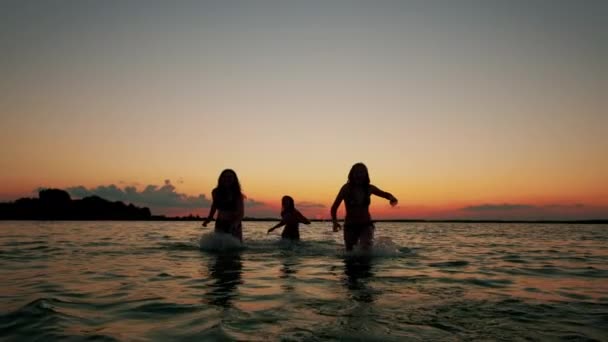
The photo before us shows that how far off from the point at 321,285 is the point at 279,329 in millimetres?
2843

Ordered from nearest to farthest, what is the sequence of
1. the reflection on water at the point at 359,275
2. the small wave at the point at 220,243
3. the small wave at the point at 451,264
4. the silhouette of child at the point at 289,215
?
1. the reflection on water at the point at 359,275
2. the small wave at the point at 451,264
3. the small wave at the point at 220,243
4. the silhouette of child at the point at 289,215

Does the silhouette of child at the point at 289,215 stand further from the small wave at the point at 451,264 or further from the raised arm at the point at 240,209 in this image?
the small wave at the point at 451,264

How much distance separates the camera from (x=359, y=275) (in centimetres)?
835

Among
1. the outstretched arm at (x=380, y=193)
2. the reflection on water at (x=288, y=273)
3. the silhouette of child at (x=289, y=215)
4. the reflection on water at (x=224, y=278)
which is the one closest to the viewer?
the reflection on water at (x=224, y=278)

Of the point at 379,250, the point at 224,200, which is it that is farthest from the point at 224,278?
the point at 224,200

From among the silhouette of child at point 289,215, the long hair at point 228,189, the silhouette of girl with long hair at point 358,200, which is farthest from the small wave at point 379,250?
the silhouette of child at point 289,215

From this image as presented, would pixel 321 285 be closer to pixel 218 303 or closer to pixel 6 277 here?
pixel 218 303

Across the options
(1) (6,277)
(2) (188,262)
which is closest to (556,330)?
(2) (188,262)

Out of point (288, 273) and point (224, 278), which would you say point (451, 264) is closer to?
point (288, 273)

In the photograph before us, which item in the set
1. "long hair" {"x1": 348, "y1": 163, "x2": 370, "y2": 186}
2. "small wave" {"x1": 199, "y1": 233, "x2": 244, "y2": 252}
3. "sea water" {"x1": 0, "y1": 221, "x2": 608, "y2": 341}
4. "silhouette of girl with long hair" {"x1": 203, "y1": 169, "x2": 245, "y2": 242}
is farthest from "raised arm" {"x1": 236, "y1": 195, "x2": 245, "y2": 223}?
"long hair" {"x1": 348, "y1": 163, "x2": 370, "y2": 186}

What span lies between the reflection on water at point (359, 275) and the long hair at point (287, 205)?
501cm

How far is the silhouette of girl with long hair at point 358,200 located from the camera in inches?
447

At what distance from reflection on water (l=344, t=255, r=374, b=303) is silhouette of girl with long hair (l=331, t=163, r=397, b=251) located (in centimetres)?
74

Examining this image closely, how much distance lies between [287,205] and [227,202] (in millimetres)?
3318
